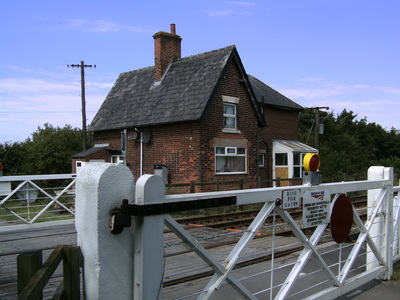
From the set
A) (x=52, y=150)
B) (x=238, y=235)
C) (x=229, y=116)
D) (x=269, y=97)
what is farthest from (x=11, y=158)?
(x=238, y=235)

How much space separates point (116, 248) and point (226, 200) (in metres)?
0.88

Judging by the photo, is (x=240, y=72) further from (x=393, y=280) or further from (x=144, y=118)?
(x=393, y=280)

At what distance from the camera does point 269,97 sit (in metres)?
26.2

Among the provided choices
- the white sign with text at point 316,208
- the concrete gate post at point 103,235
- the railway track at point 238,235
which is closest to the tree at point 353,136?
the railway track at point 238,235

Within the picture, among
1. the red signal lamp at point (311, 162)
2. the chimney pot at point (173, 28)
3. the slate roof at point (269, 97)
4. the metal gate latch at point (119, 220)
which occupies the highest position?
the chimney pot at point (173, 28)

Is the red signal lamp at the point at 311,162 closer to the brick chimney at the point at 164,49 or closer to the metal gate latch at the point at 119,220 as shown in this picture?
the metal gate latch at the point at 119,220

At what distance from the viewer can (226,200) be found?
2.71 meters

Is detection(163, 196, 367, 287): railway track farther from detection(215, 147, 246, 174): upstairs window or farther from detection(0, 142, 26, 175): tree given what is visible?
detection(0, 142, 26, 175): tree

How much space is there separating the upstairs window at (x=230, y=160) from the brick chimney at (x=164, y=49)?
5.68m

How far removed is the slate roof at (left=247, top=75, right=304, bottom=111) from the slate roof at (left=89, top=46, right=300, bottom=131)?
435 cm

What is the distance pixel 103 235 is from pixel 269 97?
25.0 metres

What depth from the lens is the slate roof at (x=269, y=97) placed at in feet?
83.0

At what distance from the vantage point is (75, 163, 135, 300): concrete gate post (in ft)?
6.75

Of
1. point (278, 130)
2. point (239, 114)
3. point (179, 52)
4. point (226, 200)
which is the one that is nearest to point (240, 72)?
point (239, 114)
